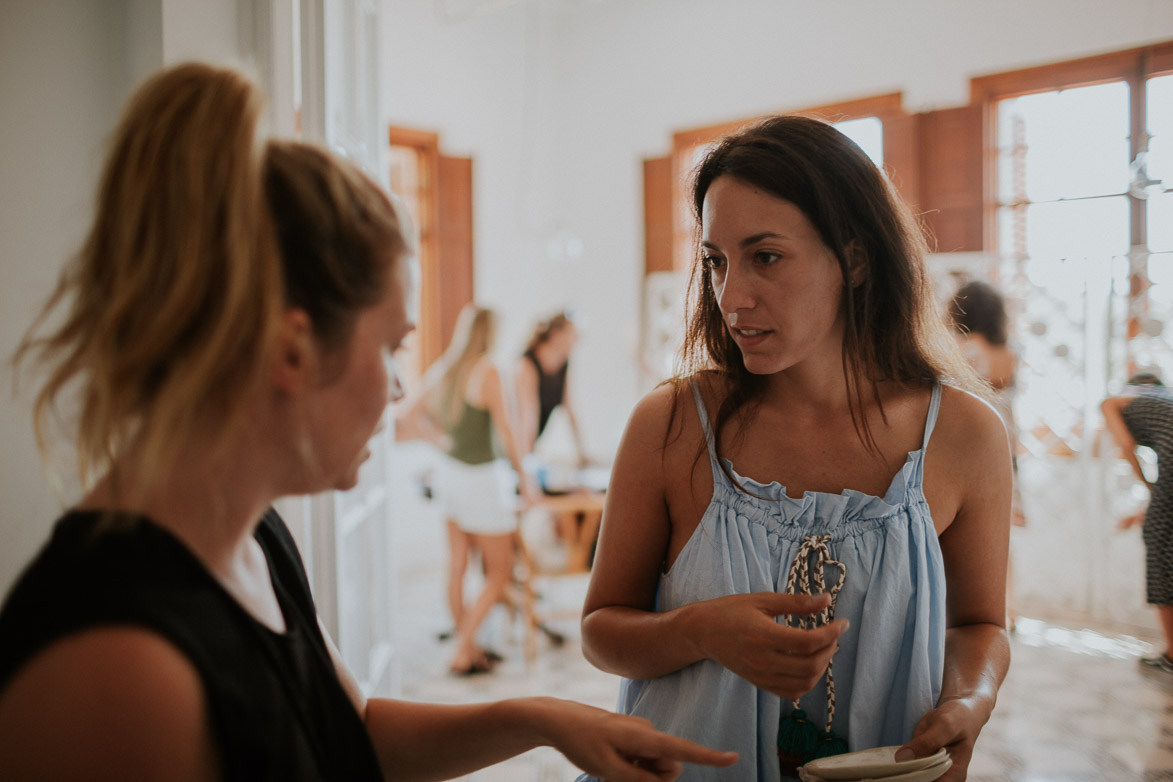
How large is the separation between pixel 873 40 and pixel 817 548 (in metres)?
6.00

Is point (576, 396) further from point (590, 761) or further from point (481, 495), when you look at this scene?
point (590, 761)

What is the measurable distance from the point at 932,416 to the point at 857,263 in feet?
0.92

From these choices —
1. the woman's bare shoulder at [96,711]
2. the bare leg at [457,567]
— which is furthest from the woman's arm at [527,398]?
the woman's bare shoulder at [96,711]

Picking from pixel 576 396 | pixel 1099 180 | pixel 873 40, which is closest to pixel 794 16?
pixel 873 40

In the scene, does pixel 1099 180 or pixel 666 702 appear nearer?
pixel 666 702

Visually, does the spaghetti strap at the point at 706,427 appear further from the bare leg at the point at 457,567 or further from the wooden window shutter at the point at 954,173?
the wooden window shutter at the point at 954,173

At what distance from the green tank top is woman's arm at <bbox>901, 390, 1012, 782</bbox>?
3.18 m

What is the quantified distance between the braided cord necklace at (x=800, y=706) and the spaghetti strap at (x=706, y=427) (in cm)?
18

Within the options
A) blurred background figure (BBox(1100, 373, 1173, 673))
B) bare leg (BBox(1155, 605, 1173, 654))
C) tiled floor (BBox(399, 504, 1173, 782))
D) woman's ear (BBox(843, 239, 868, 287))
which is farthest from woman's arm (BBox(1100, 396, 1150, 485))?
woman's ear (BBox(843, 239, 868, 287))

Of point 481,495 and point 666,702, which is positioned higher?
point 666,702

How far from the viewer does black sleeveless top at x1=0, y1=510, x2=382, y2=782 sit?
60 centimetres

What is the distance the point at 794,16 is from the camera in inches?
254

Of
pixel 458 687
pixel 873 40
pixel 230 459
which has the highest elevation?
pixel 873 40

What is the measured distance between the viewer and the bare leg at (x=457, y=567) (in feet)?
14.8
